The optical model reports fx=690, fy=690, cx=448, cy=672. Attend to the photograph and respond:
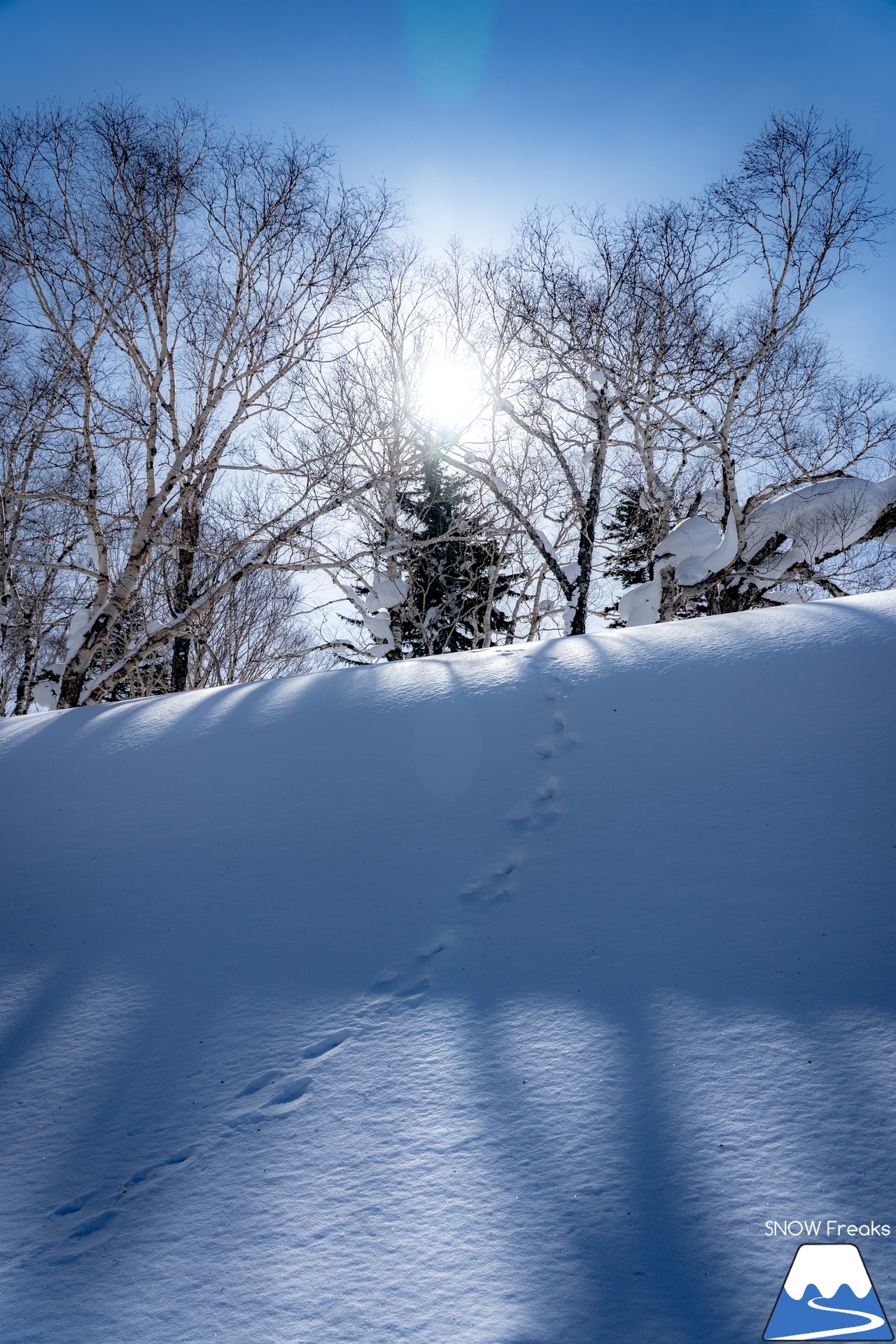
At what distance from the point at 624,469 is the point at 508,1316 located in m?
11.8

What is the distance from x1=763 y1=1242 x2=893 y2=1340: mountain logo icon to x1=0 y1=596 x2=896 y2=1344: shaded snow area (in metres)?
0.04

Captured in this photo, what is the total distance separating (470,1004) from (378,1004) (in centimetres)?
35

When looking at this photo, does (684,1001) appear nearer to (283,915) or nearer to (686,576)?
(283,915)

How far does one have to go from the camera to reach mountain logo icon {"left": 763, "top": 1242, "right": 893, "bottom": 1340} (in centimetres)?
148

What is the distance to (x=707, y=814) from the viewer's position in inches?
130

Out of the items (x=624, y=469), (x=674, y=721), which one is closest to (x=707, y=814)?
(x=674, y=721)

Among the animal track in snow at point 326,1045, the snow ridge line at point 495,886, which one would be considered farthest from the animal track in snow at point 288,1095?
the snow ridge line at point 495,886

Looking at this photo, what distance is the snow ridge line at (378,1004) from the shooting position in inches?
76.5

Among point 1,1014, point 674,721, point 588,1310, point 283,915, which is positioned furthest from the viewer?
point 674,721

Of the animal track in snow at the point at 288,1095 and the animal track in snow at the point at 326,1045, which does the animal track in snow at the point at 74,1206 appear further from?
the animal track in snow at the point at 326,1045

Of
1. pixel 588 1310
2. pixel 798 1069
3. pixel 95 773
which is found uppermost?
pixel 95 773

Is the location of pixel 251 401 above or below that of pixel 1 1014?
above

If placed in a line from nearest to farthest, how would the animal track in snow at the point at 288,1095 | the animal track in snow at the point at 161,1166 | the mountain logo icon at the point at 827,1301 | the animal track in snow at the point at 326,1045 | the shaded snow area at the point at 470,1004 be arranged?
the mountain logo icon at the point at 827,1301 < the shaded snow area at the point at 470,1004 < the animal track in snow at the point at 161,1166 < the animal track in snow at the point at 288,1095 < the animal track in snow at the point at 326,1045

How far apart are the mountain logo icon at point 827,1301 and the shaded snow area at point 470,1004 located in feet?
0.13
